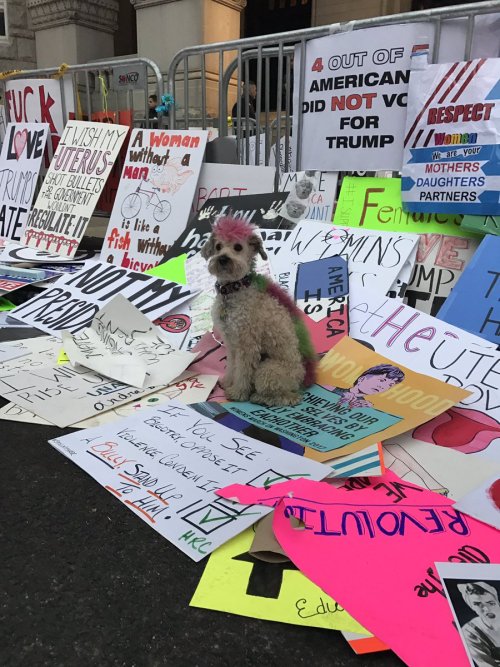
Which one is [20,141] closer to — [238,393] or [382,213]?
[382,213]

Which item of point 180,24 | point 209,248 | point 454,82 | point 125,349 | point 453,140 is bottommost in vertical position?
point 125,349

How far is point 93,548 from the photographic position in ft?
4.68

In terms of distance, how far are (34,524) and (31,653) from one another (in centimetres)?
46

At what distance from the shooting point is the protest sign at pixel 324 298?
2.74m

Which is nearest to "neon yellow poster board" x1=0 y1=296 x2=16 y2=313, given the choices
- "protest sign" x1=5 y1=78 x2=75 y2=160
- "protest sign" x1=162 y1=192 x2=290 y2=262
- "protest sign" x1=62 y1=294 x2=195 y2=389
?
"protest sign" x1=62 y1=294 x2=195 y2=389

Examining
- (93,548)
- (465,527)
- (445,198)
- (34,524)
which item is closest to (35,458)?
(34,524)

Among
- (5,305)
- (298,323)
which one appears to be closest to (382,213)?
(298,323)

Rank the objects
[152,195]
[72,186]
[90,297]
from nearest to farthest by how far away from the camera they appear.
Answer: [90,297], [152,195], [72,186]

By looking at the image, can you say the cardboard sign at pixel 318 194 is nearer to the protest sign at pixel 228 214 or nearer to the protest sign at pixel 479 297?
the protest sign at pixel 228 214

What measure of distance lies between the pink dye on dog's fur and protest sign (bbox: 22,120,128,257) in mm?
2950

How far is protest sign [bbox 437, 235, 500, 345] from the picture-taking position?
253 centimetres

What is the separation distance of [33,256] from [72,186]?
865 mm

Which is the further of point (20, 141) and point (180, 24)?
point (180, 24)

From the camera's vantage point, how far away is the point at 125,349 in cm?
270
